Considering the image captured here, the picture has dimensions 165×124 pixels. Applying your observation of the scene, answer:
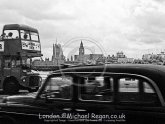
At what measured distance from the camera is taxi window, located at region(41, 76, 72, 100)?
477 centimetres

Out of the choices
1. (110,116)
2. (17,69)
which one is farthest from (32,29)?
(110,116)

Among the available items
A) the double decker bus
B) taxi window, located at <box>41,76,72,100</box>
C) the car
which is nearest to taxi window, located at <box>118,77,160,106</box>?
the car

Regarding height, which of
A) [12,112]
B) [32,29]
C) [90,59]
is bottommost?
[12,112]

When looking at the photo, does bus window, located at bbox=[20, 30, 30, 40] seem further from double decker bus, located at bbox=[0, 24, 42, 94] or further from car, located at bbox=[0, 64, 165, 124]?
car, located at bbox=[0, 64, 165, 124]

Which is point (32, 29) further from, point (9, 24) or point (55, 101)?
point (55, 101)

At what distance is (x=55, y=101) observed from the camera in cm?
492

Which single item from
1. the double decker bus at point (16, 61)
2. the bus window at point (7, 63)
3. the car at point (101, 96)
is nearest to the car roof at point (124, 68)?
Result: the car at point (101, 96)

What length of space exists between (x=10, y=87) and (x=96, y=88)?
49.8ft

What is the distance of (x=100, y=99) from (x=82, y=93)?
0.27m

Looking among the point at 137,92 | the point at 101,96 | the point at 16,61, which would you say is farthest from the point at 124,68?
the point at 16,61

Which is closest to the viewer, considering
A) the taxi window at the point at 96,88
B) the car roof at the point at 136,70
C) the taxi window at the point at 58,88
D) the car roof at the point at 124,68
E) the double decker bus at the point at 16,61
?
the car roof at the point at 136,70

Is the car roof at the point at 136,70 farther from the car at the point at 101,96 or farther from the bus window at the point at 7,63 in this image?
the bus window at the point at 7,63

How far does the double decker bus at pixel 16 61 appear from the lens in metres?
19.1

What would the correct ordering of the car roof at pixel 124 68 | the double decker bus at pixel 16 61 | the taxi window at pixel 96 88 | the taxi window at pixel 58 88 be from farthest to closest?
the double decker bus at pixel 16 61, the taxi window at pixel 58 88, the taxi window at pixel 96 88, the car roof at pixel 124 68
